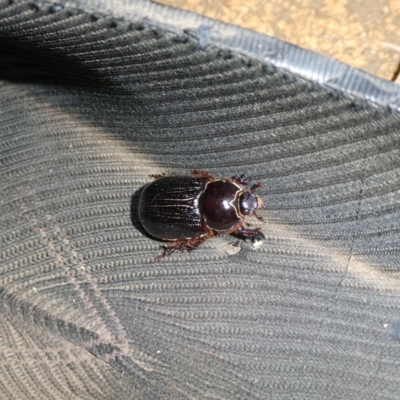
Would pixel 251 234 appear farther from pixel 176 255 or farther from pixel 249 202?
pixel 176 255

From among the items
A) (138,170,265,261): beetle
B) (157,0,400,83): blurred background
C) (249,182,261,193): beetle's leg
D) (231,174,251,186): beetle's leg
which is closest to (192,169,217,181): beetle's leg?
(138,170,265,261): beetle

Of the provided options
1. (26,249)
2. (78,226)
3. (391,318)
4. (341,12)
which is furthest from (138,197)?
(341,12)

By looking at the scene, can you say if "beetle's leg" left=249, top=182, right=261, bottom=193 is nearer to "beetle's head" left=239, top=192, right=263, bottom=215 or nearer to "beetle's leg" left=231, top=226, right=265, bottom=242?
"beetle's head" left=239, top=192, right=263, bottom=215

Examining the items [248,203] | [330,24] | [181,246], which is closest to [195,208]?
[181,246]

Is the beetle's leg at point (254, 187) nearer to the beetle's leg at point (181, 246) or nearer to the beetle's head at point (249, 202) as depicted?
the beetle's head at point (249, 202)

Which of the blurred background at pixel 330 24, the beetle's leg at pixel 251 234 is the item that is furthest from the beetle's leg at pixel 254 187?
Result: the blurred background at pixel 330 24

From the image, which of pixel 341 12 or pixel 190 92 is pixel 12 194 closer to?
pixel 190 92
